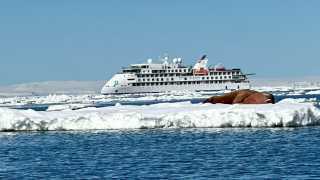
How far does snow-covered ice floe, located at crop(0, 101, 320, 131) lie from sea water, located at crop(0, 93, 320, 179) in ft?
1.69

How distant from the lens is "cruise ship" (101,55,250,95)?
6929 inches

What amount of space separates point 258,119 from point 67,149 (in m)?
12.3

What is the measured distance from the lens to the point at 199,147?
115 feet

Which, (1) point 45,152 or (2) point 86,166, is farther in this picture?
(1) point 45,152

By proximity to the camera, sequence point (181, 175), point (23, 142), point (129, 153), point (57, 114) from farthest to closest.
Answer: point (57, 114)
point (23, 142)
point (129, 153)
point (181, 175)

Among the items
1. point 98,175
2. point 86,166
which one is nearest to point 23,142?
point 86,166

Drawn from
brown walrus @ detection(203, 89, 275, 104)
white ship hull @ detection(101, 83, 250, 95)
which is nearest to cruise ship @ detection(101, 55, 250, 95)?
white ship hull @ detection(101, 83, 250, 95)

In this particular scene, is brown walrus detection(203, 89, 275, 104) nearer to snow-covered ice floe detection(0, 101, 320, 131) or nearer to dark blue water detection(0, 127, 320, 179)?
snow-covered ice floe detection(0, 101, 320, 131)

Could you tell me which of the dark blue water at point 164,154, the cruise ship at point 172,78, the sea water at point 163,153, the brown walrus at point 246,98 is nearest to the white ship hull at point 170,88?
the cruise ship at point 172,78

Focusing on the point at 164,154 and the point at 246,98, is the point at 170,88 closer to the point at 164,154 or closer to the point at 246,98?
the point at 246,98

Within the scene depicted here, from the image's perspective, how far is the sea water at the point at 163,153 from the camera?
26.9 metres

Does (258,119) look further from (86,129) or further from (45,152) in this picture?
(45,152)

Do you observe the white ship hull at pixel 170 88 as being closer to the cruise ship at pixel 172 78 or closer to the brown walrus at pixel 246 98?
the cruise ship at pixel 172 78

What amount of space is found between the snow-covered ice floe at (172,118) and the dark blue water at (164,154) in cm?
112
